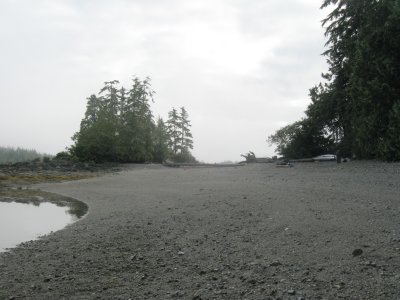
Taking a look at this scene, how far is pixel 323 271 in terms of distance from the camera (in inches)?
186

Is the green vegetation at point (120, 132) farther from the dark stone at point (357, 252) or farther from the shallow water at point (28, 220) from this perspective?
the dark stone at point (357, 252)

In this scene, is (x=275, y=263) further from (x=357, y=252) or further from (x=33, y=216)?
(x=33, y=216)

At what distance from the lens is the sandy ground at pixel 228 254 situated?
14.9 feet

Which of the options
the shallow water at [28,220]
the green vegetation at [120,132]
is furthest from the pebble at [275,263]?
the green vegetation at [120,132]

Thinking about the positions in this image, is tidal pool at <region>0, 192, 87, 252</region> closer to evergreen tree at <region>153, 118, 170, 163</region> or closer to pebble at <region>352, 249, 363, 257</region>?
pebble at <region>352, 249, 363, 257</region>

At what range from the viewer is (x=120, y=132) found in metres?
42.0

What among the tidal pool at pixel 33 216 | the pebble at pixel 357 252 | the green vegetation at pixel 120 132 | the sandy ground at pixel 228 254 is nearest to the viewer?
the sandy ground at pixel 228 254

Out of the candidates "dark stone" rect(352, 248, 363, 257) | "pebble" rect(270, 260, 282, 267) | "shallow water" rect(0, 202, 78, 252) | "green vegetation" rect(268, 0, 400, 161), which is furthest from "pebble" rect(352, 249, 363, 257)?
"green vegetation" rect(268, 0, 400, 161)

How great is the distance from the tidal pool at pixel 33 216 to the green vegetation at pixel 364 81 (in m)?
14.2

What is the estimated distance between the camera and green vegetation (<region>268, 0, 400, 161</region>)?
18328mm

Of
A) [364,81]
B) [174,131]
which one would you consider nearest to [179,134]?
[174,131]

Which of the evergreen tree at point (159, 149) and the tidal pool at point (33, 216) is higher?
the evergreen tree at point (159, 149)

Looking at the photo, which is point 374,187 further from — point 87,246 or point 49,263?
point 49,263

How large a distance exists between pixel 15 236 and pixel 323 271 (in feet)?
23.5
